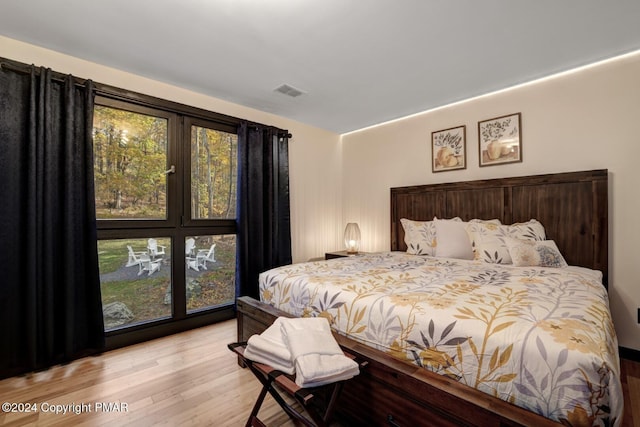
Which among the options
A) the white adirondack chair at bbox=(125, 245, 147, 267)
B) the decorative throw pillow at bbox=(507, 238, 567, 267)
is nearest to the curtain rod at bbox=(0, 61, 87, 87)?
the white adirondack chair at bbox=(125, 245, 147, 267)

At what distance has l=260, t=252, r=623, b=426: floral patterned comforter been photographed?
923 millimetres

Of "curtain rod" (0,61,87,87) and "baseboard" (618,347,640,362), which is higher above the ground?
"curtain rod" (0,61,87,87)

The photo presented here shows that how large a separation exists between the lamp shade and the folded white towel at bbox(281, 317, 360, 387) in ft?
8.58

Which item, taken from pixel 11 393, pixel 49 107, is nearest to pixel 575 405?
pixel 11 393

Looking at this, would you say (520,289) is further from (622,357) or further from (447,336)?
(622,357)

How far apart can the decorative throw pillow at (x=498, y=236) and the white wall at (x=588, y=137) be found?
0.53 meters

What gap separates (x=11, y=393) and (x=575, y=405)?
116 inches

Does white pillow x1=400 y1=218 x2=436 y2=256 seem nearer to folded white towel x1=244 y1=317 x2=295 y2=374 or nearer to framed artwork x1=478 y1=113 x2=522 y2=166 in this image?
framed artwork x1=478 y1=113 x2=522 y2=166

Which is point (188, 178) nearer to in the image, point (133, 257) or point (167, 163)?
point (167, 163)

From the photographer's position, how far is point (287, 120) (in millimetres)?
3781

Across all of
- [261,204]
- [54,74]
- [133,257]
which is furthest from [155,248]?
[54,74]

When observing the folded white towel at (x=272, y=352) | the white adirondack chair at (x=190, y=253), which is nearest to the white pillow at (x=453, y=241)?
the folded white towel at (x=272, y=352)

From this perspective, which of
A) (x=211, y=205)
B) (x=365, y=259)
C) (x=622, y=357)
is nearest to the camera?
(x=622, y=357)

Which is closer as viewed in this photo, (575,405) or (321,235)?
(575,405)
